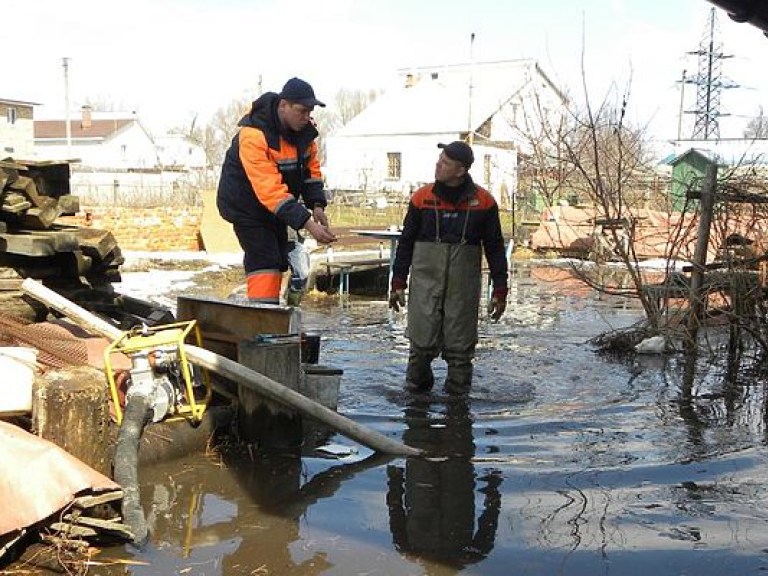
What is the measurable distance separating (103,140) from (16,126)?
52.2 ft

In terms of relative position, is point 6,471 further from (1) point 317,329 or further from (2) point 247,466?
(1) point 317,329

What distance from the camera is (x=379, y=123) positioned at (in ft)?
177

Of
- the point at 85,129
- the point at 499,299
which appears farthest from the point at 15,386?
the point at 85,129

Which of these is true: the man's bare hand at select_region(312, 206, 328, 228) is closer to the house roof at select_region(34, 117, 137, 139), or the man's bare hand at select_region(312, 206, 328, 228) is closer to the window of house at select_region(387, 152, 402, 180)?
the window of house at select_region(387, 152, 402, 180)

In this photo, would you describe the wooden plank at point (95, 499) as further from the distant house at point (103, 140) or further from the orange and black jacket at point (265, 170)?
the distant house at point (103, 140)

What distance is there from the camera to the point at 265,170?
5480 mm

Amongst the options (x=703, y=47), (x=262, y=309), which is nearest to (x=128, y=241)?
(x=262, y=309)

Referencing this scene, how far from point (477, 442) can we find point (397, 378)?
6.44ft

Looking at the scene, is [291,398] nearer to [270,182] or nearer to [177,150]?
[270,182]

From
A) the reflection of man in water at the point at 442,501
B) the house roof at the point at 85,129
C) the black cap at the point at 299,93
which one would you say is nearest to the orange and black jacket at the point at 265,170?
the black cap at the point at 299,93

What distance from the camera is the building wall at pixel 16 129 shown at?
5624 centimetres

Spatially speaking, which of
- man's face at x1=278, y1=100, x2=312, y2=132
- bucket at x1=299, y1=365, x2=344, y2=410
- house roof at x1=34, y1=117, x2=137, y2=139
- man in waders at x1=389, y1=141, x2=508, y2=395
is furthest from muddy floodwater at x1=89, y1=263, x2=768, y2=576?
house roof at x1=34, y1=117, x2=137, y2=139

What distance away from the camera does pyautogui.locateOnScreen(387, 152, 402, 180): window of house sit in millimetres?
52719

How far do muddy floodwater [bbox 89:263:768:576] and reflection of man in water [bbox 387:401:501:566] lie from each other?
1 cm
